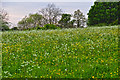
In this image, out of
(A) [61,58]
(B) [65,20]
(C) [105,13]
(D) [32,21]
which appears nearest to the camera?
(A) [61,58]

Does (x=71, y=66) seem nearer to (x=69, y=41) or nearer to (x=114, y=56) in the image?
(x=114, y=56)

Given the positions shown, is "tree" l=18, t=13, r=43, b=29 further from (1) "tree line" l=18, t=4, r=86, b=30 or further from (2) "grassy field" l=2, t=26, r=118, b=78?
(2) "grassy field" l=2, t=26, r=118, b=78

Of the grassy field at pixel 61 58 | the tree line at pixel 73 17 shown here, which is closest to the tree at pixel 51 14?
the tree line at pixel 73 17

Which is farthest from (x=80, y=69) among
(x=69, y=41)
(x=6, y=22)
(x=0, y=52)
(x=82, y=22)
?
(x=82, y=22)

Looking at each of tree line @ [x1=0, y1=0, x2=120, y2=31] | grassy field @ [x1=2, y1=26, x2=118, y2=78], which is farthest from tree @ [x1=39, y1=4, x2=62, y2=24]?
grassy field @ [x1=2, y1=26, x2=118, y2=78]

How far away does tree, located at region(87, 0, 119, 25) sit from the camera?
45.1 meters

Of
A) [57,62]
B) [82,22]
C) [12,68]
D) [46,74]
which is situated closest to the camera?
[46,74]

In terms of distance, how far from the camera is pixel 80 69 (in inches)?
377

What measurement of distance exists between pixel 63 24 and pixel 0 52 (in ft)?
133

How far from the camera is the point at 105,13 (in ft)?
149

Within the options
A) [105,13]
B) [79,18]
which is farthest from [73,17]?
[105,13]

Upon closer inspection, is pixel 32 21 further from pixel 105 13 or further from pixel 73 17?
pixel 105 13

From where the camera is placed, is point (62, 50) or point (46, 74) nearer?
point (46, 74)

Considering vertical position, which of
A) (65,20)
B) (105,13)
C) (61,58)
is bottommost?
(61,58)
